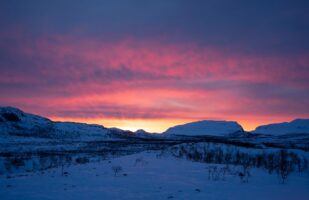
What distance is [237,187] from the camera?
34.8ft

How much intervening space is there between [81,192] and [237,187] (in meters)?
5.63

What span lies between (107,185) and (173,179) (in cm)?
273

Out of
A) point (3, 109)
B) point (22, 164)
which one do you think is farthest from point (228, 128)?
point (22, 164)

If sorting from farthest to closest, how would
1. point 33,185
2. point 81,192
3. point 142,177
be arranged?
point 142,177, point 33,185, point 81,192

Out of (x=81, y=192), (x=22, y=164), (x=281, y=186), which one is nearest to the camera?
(x=81, y=192)

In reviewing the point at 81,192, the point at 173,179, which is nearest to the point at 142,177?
the point at 173,179

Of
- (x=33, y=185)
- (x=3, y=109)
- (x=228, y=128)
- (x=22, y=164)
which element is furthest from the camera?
(x=228, y=128)

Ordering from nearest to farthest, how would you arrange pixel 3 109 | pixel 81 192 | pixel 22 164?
pixel 81 192 → pixel 22 164 → pixel 3 109

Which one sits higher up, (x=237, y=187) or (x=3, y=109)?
(x=3, y=109)

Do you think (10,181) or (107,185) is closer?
(107,185)

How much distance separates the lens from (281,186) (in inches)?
443

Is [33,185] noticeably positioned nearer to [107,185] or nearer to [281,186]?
[107,185]

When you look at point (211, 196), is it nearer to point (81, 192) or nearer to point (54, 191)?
point (81, 192)

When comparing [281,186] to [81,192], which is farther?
[281,186]
